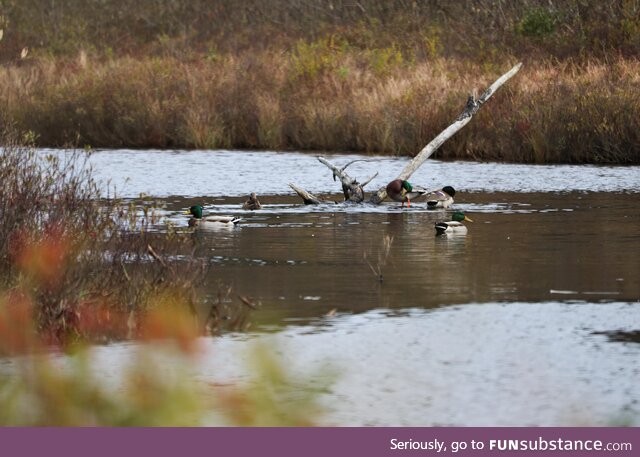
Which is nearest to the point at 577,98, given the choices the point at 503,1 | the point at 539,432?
the point at 503,1

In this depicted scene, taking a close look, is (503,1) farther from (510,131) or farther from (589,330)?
(589,330)

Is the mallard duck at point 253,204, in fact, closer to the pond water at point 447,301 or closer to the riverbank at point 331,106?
the pond water at point 447,301

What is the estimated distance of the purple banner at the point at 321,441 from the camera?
5.70m

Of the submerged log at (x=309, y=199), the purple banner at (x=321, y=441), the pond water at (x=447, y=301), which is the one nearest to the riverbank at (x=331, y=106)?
the pond water at (x=447, y=301)

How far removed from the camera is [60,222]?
11734mm

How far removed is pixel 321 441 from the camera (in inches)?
238

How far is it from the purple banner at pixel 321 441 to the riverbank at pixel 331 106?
2312 cm

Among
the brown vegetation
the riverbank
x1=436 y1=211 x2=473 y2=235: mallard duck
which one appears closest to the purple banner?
the brown vegetation

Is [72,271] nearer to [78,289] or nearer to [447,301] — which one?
[78,289]

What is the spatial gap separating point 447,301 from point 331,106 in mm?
22182

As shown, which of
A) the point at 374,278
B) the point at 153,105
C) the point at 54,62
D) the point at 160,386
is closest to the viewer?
the point at 160,386

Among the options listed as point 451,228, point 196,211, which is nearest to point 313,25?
point 196,211

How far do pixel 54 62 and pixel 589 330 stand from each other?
3305 cm

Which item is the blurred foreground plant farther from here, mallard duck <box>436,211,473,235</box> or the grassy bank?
the grassy bank
